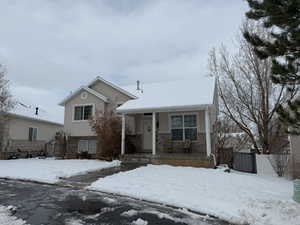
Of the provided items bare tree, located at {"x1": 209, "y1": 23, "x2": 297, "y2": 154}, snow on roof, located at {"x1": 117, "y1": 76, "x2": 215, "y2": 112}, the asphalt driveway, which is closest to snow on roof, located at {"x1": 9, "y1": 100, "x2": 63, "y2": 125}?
snow on roof, located at {"x1": 117, "y1": 76, "x2": 215, "y2": 112}

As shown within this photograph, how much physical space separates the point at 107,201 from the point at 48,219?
171cm

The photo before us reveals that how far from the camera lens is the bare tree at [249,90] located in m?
12.4

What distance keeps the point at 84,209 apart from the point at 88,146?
1211cm

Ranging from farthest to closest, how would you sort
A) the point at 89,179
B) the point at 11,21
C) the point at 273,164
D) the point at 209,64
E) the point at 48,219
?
1. the point at 209,64
2. the point at 11,21
3. the point at 273,164
4. the point at 89,179
5. the point at 48,219

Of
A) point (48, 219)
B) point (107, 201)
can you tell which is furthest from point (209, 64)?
point (48, 219)

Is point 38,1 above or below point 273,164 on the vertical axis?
above

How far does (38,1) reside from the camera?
10430 millimetres

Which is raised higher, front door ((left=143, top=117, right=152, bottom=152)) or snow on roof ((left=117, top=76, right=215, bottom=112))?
snow on roof ((left=117, top=76, right=215, bottom=112))

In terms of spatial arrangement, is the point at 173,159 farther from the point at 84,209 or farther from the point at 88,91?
the point at 88,91

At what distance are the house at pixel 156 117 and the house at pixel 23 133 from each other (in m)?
5.41

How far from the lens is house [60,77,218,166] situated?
11.9 metres

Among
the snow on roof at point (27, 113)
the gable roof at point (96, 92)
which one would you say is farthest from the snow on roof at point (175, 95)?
the snow on roof at point (27, 113)

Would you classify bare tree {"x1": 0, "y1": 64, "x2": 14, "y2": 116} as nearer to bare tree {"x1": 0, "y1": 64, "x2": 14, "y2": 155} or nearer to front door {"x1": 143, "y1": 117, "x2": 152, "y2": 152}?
bare tree {"x1": 0, "y1": 64, "x2": 14, "y2": 155}

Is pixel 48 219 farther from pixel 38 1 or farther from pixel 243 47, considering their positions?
pixel 243 47
